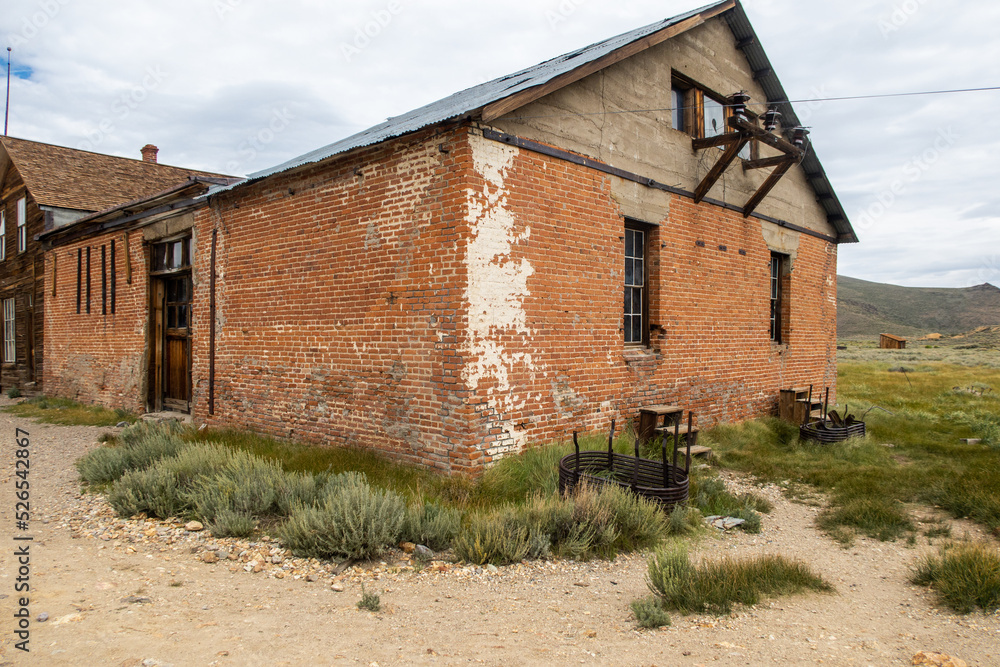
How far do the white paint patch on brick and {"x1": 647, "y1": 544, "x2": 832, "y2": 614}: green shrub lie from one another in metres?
2.69

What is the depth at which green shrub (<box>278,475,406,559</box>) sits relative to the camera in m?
4.68

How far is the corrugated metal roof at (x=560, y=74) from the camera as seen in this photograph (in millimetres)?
7305

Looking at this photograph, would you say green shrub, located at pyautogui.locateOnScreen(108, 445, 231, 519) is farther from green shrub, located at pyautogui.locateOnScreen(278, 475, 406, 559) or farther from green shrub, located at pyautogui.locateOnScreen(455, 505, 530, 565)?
green shrub, located at pyautogui.locateOnScreen(455, 505, 530, 565)

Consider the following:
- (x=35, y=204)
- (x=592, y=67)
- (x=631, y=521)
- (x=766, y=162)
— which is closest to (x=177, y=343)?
(x=35, y=204)

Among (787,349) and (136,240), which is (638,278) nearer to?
(787,349)

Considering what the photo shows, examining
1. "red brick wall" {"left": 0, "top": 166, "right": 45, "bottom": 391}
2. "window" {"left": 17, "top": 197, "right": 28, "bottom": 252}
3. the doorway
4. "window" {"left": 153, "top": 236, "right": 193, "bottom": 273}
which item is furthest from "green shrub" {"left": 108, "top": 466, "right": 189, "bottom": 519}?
"window" {"left": 17, "top": 197, "right": 28, "bottom": 252}

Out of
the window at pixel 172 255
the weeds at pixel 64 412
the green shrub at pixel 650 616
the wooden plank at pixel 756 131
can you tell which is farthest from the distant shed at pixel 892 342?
the green shrub at pixel 650 616

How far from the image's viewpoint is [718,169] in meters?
9.32

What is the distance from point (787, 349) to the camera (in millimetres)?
11945

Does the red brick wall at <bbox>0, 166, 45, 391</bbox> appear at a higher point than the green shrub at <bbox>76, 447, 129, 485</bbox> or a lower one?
higher

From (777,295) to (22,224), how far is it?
1889cm

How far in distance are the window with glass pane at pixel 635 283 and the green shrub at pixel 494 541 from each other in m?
4.50

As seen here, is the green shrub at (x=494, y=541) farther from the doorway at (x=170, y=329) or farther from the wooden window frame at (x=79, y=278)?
the wooden window frame at (x=79, y=278)

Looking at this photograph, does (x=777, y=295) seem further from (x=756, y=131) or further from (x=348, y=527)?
(x=348, y=527)
